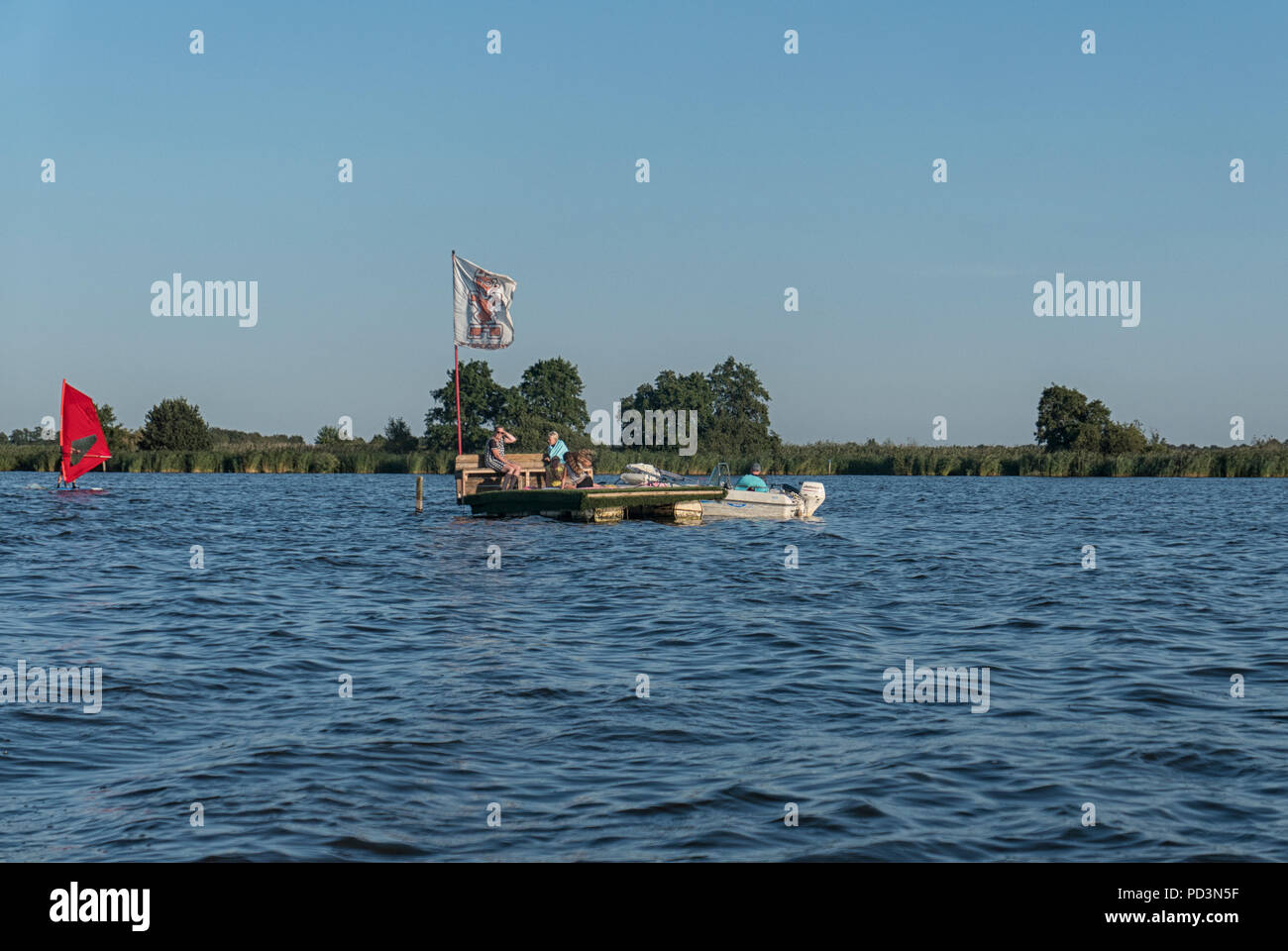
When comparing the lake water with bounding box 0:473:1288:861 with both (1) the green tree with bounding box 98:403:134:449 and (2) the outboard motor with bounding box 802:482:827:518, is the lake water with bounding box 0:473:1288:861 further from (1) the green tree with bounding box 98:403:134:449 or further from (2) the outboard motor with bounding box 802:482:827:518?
(1) the green tree with bounding box 98:403:134:449

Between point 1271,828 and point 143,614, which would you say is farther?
point 143,614

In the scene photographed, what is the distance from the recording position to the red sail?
45.3 meters

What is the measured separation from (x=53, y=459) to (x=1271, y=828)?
7713 cm

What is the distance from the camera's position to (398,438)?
105938mm

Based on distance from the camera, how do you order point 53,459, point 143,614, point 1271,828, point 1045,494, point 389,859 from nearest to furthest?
point 389,859, point 1271,828, point 143,614, point 1045,494, point 53,459

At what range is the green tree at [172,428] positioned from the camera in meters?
96.8

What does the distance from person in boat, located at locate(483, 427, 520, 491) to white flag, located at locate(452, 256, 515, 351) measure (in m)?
2.79

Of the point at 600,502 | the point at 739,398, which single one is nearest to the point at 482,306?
the point at 600,502
